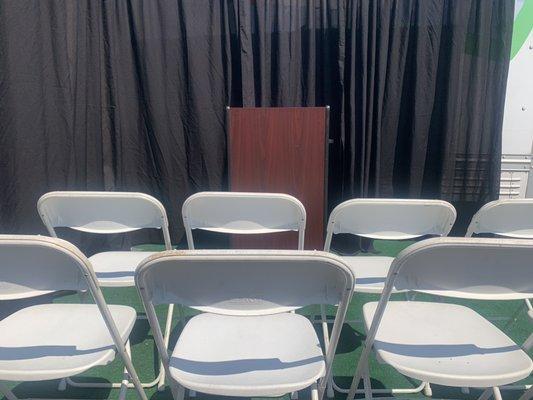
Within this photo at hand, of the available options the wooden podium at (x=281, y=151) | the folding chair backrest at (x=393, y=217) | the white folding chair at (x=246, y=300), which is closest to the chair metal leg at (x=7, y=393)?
the white folding chair at (x=246, y=300)

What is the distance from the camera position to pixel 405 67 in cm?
305

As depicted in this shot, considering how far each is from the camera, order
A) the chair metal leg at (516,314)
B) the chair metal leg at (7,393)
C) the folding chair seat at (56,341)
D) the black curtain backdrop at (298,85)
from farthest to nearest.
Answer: the black curtain backdrop at (298,85) → the chair metal leg at (516,314) → the chair metal leg at (7,393) → the folding chair seat at (56,341)

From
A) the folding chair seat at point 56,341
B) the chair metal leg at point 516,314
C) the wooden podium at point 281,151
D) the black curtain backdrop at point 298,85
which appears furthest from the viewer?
the black curtain backdrop at point 298,85

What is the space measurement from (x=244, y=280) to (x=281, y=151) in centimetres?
183

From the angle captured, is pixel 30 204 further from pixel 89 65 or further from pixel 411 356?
pixel 411 356

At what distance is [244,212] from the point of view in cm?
178

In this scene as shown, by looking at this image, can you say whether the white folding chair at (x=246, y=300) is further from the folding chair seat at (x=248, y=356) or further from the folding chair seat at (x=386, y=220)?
the folding chair seat at (x=386, y=220)

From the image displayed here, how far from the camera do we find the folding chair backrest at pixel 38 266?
3.22ft

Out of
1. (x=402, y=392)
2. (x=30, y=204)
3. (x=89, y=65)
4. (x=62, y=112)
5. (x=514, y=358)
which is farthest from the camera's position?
(x=89, y=65)

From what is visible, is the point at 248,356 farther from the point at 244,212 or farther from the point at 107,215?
the point at 107,215

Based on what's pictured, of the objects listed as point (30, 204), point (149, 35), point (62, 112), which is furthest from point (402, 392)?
point (149, 35)

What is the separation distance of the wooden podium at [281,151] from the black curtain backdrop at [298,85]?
0.44 m

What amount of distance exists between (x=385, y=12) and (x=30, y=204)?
2.86 metres

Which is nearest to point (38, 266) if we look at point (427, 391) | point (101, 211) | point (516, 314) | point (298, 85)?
point (101, 211)
